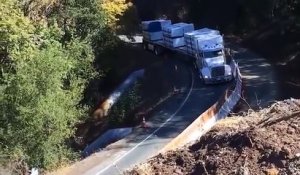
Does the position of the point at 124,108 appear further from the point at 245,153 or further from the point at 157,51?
the point at 245,153

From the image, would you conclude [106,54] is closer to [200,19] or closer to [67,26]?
[67,26]

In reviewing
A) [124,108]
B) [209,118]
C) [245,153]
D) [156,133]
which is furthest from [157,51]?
[245,153]

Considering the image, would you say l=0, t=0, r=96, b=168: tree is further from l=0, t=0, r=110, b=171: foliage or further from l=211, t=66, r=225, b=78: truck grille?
l=211, t=66, r=225, b=78: truck grille

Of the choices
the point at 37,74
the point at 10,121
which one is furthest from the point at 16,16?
the point at 10,121

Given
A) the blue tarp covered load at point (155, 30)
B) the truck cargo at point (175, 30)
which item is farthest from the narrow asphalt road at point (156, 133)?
the blue tarp covered load at point (155, 30)

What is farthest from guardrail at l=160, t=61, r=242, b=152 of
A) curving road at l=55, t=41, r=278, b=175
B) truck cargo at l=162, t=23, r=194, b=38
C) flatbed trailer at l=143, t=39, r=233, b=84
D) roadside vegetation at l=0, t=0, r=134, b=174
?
truck cargo at l=162, t=23, r=194, b=38

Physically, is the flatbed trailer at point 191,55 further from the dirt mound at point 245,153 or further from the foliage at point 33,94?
the dirt mound at point 245,153
